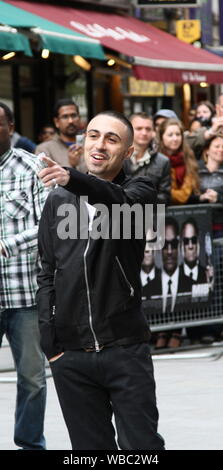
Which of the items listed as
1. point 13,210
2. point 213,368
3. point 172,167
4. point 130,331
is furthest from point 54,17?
point 130,331

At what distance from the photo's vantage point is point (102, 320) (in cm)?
464

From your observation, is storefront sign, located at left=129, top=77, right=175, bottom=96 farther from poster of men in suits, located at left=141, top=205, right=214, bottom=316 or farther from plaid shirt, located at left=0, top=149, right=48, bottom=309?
plaid shirt, located at left=0, top=149, right=48, bottom=309

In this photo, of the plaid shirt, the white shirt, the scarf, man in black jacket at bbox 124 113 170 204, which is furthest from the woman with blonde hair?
the plaid shirt

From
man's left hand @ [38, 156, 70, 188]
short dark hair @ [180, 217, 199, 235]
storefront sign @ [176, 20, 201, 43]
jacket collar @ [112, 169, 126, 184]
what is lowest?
short dark hair @ [180, 217, 199, 235]

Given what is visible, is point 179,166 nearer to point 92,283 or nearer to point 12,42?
point 12,42

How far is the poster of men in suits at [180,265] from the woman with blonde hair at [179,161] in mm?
501

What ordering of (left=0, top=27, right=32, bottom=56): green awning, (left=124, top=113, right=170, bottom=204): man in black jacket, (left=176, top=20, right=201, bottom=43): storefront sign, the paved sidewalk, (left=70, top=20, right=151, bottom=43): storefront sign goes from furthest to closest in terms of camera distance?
(left=176, top=20, right=201, bottom=43): storefront sign → (left=70, top=20, right=151, bottom=43): storefront sign → (left=0, top=27, right=32, bottom=56): green awning → (left=124, top=113, right=170, bottom=204): man in black jacket → the paved sidewalk

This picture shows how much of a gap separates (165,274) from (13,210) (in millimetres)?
3787

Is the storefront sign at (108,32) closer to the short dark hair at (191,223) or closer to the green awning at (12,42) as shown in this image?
the green awning at (12,42)

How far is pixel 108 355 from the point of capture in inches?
183

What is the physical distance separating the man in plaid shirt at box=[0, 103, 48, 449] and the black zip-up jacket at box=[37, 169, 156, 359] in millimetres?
1452

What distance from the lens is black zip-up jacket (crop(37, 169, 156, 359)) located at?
463 cm

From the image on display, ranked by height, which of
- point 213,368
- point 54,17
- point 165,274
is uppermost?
point 54,17
